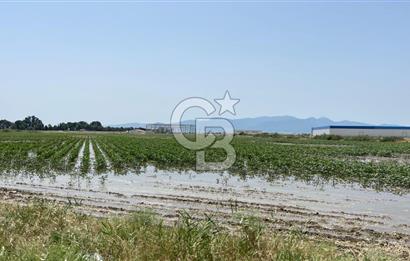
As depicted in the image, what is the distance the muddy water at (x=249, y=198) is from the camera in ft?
27.7

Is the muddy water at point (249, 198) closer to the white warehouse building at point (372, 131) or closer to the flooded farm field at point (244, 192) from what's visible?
the flooded farm field at point (244, 192)

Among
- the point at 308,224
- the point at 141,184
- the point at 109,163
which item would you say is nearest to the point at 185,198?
the point at 141,184

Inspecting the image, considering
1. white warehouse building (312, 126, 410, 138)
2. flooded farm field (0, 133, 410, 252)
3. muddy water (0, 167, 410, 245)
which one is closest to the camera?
flooded farm field (0, 133, 410, 252)

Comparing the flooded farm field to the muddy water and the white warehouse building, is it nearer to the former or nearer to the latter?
the muddy water

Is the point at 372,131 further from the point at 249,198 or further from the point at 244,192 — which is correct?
the point at 249,198

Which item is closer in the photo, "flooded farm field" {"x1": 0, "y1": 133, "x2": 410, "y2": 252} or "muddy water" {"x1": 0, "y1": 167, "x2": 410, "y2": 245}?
"flooded farm field" {"x1": 0, "y1": 133, "x2": 410, "y2": 252}

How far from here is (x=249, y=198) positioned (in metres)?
11.2

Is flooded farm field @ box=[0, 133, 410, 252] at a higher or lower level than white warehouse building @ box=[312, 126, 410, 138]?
lower

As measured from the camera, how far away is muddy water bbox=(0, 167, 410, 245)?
27.7 feet

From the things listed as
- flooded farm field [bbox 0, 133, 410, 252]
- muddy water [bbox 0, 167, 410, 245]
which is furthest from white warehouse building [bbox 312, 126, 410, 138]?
muddy water [bbox 0, 167, 410, 245]

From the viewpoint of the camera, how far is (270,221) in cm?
820

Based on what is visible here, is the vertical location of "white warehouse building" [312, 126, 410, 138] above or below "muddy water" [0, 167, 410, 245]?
above

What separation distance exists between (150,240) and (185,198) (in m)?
6.00

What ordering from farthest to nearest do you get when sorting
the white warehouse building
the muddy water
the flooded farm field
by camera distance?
the white warehouse building
the muddy water
the flooded farm field
